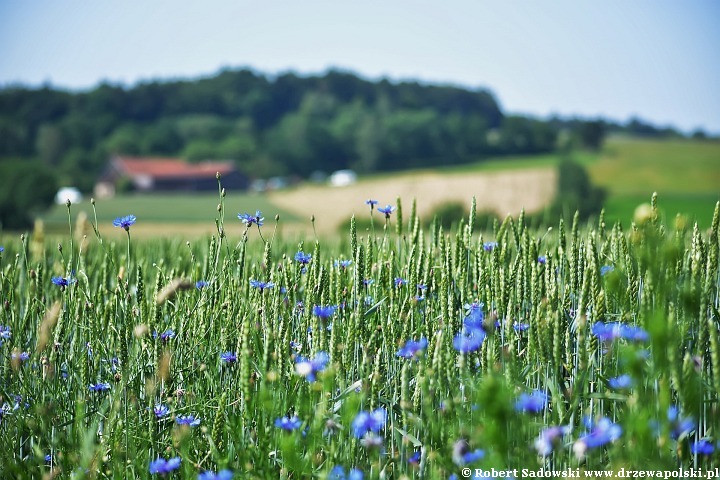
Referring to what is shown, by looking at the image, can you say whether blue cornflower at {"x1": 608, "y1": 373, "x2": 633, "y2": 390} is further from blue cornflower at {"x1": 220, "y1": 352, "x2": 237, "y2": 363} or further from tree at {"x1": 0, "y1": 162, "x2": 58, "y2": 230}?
tree at {"x1": 0, "y1": 162, "x2": 58, "y2": 230}

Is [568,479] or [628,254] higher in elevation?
[628,254]

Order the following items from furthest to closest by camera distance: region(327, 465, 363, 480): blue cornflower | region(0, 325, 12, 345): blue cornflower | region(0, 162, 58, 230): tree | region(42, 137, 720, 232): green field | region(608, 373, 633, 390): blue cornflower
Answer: region(42, 137, 720, 232): green field, region(0, 162, 58, 230): tree, region(0, 325, 12, 345): blue cornflower, region(608, 373, 633, 390): blue cornflower, region(327, 465, 363, 480): blue cornflower

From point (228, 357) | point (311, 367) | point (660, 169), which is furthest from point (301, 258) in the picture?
point (660, 169)

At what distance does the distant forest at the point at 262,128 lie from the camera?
8375 centimetres

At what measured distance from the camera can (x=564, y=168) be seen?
1499 inches

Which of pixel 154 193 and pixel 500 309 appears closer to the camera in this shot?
pixel 500 309

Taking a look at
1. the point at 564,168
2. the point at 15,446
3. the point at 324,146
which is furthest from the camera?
the point at 324,146

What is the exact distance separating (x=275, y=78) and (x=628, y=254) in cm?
11065

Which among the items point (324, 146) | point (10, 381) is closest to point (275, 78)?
point (324, 146)

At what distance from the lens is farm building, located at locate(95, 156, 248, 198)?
80000mm

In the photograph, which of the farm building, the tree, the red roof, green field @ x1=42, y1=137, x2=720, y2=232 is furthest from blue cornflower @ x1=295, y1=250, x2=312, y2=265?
the red roof

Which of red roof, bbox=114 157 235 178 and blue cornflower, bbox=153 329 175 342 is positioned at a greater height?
blue cornflower, bbox=153 329 175 342

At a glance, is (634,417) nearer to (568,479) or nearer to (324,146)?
(568,479)

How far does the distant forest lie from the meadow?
75415 millimetres
